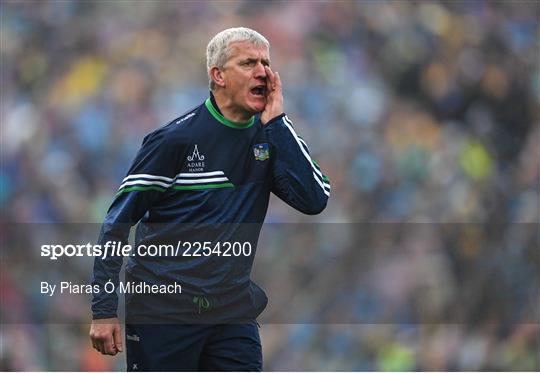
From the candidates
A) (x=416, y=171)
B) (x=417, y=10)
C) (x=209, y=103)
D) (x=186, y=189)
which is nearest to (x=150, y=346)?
(x=186, y=189)

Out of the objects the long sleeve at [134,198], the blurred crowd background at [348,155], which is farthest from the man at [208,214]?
the blurred crowd background at [348,155]

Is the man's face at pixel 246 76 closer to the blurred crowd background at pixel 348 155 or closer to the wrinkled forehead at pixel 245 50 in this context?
the wrinkled forehead at pixel 245 50

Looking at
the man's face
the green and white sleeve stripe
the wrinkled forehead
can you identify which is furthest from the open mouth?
the green and white sleeve stripe

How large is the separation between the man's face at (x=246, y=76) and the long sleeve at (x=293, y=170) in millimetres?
112

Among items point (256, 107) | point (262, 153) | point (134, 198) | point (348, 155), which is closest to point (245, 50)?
point (256, 107)

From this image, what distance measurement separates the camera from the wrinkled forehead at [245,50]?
368 centimetres

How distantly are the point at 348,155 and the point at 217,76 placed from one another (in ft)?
6.67

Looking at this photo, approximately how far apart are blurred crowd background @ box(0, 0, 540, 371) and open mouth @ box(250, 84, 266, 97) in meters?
1.88

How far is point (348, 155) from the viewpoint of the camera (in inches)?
222

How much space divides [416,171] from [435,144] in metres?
0.19

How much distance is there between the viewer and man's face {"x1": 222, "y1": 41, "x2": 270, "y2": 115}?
144 inches

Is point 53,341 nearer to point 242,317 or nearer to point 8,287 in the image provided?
point 8,287

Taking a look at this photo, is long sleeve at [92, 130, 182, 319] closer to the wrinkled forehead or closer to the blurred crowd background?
the wrinkled forehead

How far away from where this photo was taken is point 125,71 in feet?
18.2
